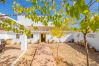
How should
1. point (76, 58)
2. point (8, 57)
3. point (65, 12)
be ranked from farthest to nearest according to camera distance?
point (76, 58) → point (8, 57) → point (65, 12)

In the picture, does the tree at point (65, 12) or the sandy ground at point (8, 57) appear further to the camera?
the sandy ground at point (8, 57)

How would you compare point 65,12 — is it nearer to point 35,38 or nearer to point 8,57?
point 8,57

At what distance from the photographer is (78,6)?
492cm

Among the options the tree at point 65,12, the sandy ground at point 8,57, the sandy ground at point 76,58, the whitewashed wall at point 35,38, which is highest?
the tree at point 65,12

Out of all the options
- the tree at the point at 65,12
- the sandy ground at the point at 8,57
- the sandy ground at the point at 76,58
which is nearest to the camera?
the tree at the point at 65,12

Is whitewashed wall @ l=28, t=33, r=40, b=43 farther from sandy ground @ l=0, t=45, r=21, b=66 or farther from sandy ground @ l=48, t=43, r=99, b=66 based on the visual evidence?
sandy ground @ l=0, t=45, r=21, b=66

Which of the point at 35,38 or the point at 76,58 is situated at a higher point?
the point at 35,38

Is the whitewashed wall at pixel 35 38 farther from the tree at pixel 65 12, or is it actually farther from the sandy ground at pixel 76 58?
the tree at pixel 65 12

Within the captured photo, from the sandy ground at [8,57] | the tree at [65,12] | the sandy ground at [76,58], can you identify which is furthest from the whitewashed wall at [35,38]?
the tree at [65,12]

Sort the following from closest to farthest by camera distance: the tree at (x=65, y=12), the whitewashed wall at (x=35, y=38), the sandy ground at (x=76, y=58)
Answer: the tree at (x=65, y=12) → the sandy ground at (x=76, y=58) → the whitewashed wall at (x=35, y=38)

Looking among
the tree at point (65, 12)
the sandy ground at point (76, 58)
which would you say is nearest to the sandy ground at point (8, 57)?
the sandy ground at point (76, 58)

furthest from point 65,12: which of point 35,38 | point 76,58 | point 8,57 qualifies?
point 35,38

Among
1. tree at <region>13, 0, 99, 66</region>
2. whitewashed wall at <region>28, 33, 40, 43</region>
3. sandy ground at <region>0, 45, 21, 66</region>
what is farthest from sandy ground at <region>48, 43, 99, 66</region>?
whitewashed wall at <region>28, 33, 40, 43</region>

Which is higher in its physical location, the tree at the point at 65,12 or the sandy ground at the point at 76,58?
the tree at the point at 65,12
